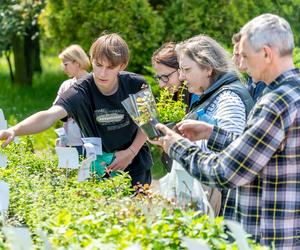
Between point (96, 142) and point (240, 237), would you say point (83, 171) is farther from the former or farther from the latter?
point (240, 237)

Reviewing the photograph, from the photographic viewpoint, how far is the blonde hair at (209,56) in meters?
4.24

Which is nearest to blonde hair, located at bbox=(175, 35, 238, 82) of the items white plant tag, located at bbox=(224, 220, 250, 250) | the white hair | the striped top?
the striped top

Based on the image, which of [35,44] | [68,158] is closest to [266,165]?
[68,158]

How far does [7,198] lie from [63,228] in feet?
2.12

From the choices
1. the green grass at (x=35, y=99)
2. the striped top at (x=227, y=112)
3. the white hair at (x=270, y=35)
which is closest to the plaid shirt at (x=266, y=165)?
the white hair at (x=270, y=35)

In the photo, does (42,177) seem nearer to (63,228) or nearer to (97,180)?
(97,180)

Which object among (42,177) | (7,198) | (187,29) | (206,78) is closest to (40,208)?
(7,198)

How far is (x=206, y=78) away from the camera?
4246 millimetres

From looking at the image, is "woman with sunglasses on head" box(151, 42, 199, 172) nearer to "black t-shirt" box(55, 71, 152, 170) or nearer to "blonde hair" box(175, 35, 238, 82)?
"black t-shirt" box(55, 71, 152, 170)

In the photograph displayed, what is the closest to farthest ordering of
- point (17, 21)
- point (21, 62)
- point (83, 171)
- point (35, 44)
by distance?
point (83, 171), point (17, 21), point (21, 62), point (35, 44)

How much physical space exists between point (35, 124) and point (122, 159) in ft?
2.22

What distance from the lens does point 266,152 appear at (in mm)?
3193

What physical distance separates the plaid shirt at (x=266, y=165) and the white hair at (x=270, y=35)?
0.41 ft

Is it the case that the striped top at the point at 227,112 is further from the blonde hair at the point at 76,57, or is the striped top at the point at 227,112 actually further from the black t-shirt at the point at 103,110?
the blonde hair at the point at 76,57
